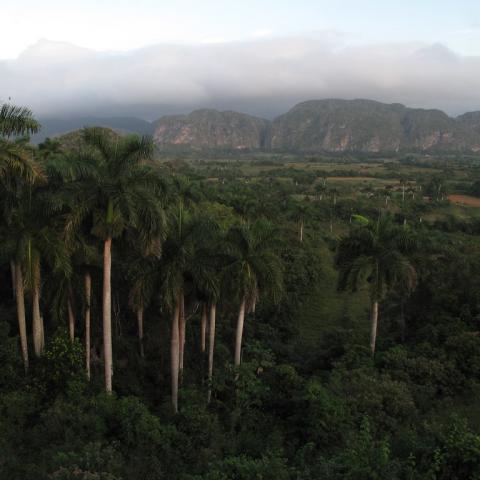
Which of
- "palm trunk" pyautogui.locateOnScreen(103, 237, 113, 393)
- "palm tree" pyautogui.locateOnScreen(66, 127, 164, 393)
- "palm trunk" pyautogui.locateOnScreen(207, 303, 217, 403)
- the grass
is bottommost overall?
the grass

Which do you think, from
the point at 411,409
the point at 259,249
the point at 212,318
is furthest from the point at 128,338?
the point at 411,409

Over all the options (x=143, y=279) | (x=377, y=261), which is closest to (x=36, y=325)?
(x=143, y=279)

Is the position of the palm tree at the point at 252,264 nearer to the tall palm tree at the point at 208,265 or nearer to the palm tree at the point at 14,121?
the tall palm tree at the point at 208,265

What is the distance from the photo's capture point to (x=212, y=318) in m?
19.8

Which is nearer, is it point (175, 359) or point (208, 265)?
point (208, 265)

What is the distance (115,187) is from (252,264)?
6.50 metres

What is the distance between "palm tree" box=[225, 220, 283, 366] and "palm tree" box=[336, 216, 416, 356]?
3869mm

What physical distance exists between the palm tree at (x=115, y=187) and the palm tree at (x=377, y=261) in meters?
9.90

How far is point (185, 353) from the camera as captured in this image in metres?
23.1

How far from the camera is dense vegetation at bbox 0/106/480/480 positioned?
36.1 ft

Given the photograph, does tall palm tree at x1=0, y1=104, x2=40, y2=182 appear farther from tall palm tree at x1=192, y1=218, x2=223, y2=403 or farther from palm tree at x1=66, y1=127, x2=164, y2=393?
tall palm tree at x1=192, y1=218, x2=223, y2=403

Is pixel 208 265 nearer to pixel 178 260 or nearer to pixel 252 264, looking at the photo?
pixel 178 260

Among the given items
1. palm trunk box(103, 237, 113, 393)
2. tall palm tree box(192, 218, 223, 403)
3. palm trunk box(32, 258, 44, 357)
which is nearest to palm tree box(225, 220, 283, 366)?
tall palm tree box(192, 218, 223, 403)

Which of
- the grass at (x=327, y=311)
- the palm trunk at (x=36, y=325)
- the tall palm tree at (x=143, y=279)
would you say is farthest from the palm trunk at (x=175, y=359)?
the grass at (x=327, y=311)
